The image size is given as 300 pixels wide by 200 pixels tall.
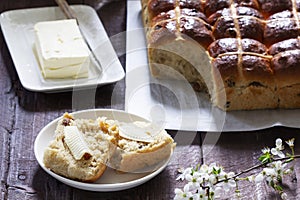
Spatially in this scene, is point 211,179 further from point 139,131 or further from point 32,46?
point 32,46

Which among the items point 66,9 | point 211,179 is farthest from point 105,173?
point 66,9

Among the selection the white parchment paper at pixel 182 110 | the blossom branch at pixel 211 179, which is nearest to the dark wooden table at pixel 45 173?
the white parchment paper at pixel 182 110

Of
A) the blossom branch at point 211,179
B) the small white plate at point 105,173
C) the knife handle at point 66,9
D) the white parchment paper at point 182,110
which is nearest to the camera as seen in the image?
the blossom branch at point 211,179

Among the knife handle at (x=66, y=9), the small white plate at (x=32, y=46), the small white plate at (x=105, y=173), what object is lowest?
the small white plate at (x=105, y=173)

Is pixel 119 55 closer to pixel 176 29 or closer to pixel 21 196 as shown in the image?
pixel 176 29

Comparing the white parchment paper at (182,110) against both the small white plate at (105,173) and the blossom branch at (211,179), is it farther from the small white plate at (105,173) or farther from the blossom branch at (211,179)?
the blossom branch at (211,179)

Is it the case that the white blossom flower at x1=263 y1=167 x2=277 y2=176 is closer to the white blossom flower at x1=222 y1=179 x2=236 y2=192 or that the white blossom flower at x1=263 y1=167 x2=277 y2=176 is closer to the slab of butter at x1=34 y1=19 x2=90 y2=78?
the white blossom flower at x1=222 y1=179 x2=236 y2=192
